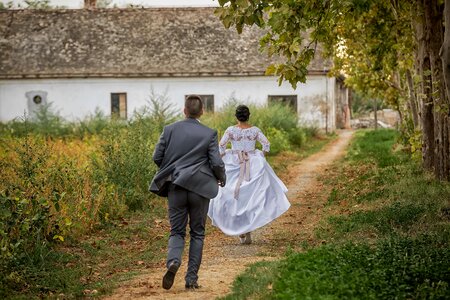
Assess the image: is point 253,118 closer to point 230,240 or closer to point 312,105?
point 312,105

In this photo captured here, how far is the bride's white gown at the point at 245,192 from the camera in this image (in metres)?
12.5

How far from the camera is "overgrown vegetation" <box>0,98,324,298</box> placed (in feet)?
32.4

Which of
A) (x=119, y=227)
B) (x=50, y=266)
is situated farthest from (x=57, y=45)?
(x=50, y=266)

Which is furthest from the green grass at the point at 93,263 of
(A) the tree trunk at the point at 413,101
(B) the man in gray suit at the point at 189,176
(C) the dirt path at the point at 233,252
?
(A) the tree trunk at the point at 413,101

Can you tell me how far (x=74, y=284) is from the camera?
9.92 metres

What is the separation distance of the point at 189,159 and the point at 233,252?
9.77ft

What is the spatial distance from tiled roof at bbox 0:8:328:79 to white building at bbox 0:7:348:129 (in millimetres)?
50

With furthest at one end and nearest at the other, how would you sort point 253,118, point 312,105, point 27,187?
point 312,105
point 253,118
point 27,187

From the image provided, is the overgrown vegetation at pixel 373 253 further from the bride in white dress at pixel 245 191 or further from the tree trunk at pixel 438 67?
the bride in white dress at pixel 245 191

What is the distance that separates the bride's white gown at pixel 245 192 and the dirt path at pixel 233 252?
358 millimetres

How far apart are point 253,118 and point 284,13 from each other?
1954 cm

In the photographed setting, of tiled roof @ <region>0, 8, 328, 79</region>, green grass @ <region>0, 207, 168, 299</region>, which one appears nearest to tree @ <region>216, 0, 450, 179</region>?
green grass @ <region>0, 207, 168, 299</region>

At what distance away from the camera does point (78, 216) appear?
12906 millimetres

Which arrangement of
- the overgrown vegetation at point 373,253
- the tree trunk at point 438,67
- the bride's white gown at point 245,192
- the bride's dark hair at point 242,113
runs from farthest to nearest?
the tree trunk at point 438,67, the bride's dark hair at point 242,113, the bride's white gown at point 245,192, the overgrown vegetation at point 373,253
